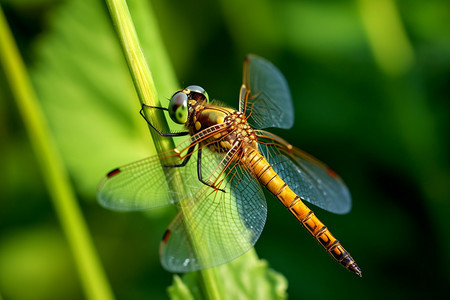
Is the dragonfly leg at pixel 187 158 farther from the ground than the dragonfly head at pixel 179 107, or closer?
closer

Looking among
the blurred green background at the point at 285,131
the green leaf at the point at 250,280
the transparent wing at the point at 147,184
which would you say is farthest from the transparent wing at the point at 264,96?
the blurred green background at the point at 285,131

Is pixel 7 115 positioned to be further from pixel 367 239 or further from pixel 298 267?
pixel 367 239

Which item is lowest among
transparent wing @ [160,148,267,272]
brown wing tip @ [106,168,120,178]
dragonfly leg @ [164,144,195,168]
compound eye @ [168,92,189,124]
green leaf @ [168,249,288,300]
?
green leaf @ [168,249,288,300]

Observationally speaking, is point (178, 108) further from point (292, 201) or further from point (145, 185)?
point (292, 201)

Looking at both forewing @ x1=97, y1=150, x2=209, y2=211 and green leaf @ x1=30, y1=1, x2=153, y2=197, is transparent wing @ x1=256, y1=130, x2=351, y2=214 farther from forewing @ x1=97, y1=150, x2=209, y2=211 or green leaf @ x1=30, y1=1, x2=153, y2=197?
green leaf @ x1=30, y1=1, x2=153, y2=197

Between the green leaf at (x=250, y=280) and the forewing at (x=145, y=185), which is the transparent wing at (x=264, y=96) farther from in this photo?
the green leaf at (x=250, y=280)

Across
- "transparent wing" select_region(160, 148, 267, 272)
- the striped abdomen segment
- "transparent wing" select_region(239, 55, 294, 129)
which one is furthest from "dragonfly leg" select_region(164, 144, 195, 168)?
"transparent wing" select_region(239, 55, 294, 129)

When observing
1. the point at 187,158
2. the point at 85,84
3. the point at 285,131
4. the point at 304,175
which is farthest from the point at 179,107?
the point at 285,131
